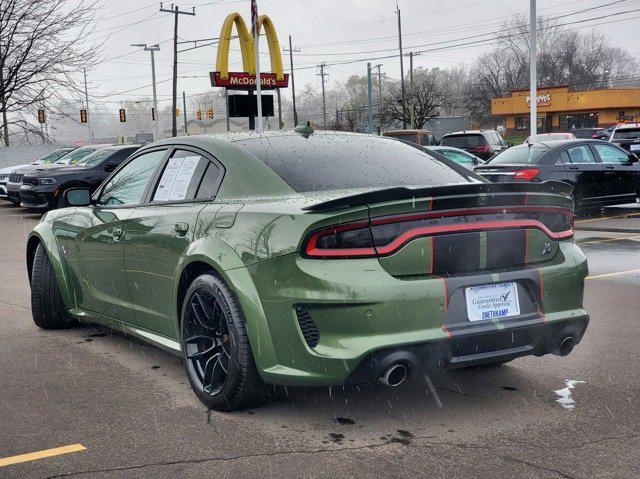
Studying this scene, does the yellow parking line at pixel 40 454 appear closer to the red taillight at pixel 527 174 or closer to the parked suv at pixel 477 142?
the red taillight at pixel 527 174

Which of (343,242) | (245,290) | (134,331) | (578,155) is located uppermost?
(578,155)

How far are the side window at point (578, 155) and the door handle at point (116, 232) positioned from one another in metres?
11.3

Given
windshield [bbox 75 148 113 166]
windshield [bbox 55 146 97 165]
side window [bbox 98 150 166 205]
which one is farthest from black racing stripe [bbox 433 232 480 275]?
windshield [bbox 55 146 97 165]

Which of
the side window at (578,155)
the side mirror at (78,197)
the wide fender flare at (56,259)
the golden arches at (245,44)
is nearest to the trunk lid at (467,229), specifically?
the side mirror at (78,197)

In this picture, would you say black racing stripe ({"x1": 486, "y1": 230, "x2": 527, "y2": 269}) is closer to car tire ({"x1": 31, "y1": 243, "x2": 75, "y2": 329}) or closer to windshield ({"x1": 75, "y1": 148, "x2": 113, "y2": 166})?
car tire ({"x1": 31, "y1": 243, "x2": 75, "y2": 329})

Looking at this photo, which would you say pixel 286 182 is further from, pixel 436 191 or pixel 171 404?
pixel 171 404

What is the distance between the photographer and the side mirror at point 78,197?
6.16 m

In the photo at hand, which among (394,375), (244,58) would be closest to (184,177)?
(394,375)

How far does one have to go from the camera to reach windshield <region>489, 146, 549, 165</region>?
15.1 meters

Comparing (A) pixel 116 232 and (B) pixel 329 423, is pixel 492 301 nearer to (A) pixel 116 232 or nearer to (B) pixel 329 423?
(B) pixel 329 423

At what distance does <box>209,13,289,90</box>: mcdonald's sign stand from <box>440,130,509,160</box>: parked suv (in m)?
9.24

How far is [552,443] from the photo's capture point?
3.82 metres

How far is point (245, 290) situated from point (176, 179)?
1.30m

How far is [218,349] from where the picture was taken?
446 cm
